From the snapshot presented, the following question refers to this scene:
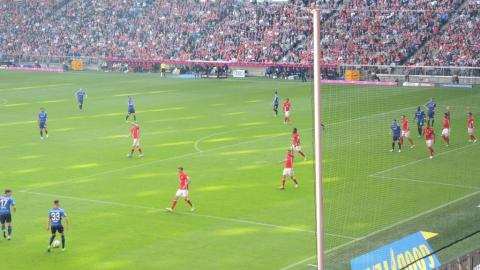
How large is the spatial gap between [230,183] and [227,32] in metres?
55.8

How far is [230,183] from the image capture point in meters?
31.5

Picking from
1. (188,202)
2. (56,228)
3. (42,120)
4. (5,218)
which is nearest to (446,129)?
(188,202)

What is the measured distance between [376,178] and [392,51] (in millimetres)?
10475

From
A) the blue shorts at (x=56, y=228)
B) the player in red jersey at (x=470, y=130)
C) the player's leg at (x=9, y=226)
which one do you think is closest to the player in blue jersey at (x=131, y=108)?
the player in red jersey at (x=470, y=130)

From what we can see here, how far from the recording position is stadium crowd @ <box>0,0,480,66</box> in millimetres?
37094

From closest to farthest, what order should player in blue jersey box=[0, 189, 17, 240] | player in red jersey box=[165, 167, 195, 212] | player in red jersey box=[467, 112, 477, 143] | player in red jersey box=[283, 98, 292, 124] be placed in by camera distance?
player in blue jersey box=[0, 189, 17, 240], player in red jersey box=[165, 167, 195, 212], player in red jersey box=[467, 112, 477, 143], player in red jersey box=[283, 98, 292, 124]

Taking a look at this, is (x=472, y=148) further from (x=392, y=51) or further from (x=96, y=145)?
(x=96, y=145)

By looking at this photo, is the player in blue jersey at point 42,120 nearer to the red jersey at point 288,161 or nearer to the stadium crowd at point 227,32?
the stadium crowd at point 227,32

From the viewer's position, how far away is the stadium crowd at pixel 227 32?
3709 cm

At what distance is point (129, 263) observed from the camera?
21.8 meters

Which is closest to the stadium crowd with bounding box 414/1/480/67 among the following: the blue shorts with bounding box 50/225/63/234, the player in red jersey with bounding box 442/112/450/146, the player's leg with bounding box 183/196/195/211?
the player in red jersey with bounding box 442/112/450/146

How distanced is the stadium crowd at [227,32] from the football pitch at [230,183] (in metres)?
4.12

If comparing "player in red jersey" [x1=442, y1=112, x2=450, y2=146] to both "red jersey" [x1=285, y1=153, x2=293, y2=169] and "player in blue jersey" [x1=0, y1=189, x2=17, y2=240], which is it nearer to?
"red jersey" [x1=285, y1=153, x2=293, y2=169]

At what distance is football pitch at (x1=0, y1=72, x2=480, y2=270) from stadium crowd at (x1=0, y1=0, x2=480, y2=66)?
162 inches
